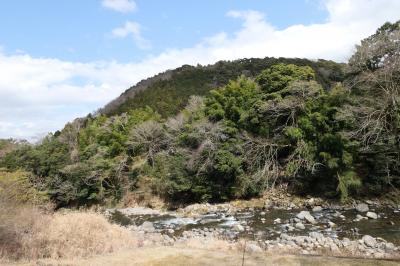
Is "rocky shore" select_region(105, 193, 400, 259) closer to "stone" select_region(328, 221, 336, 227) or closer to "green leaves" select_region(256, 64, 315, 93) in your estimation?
"stone" select_region(328, 221, 336, 227)

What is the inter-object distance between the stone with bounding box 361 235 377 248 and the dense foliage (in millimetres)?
7497

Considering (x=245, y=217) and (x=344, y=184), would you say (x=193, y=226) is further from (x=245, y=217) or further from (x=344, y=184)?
(x=344, y=184)

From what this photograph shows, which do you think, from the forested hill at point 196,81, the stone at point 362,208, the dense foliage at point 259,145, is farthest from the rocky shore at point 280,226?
the forested hill at point 196,81

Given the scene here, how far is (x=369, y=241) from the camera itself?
14.0 metres

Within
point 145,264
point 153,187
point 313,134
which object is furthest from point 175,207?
point 145,264

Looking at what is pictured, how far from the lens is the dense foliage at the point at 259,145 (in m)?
22.0

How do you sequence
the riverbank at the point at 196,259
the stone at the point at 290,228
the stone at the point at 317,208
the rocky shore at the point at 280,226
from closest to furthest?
the riverbank at the point at 196,259, the rocky shore at the point at 280,226, the stone at the point at 290,228, the stone at the point at 317,208

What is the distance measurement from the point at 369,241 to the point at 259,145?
499 inches

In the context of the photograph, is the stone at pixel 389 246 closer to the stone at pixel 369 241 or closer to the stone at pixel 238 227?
the stone at pixel 369 241

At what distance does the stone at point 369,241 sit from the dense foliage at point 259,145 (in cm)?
750

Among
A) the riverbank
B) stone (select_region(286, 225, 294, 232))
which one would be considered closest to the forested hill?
stone (select_region(286, 225, 294, 232))

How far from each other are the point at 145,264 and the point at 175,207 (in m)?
16.2

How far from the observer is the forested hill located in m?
57.1

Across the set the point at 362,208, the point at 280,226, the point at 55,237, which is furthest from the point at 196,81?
the point at 55,237
